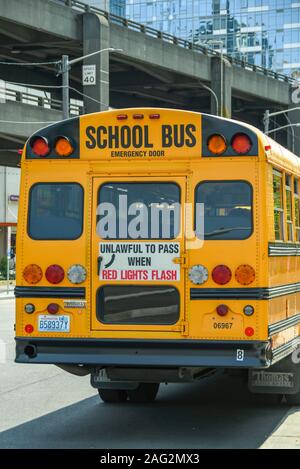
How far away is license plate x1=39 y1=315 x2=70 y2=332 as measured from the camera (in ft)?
27.3

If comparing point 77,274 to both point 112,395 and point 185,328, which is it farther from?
point 112,395

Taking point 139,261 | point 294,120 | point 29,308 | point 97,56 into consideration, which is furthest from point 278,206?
point 294,120

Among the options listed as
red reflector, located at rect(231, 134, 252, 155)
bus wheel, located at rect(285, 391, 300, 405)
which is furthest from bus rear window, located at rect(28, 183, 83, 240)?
bus wheel, located at rect(285, 391, 300, 405)

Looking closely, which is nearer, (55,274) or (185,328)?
(185,328)

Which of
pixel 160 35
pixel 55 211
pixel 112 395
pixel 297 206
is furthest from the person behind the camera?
pixel 160 35

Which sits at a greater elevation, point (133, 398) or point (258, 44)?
point (258, 44)

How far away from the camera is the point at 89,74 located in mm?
43469

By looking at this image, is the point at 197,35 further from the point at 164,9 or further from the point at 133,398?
the point at 133,398

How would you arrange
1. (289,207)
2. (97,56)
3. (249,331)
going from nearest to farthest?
(249,331), (289,207), (97,56)

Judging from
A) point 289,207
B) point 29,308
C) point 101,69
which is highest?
point 101,69

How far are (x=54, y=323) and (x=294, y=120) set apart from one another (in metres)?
64.1
